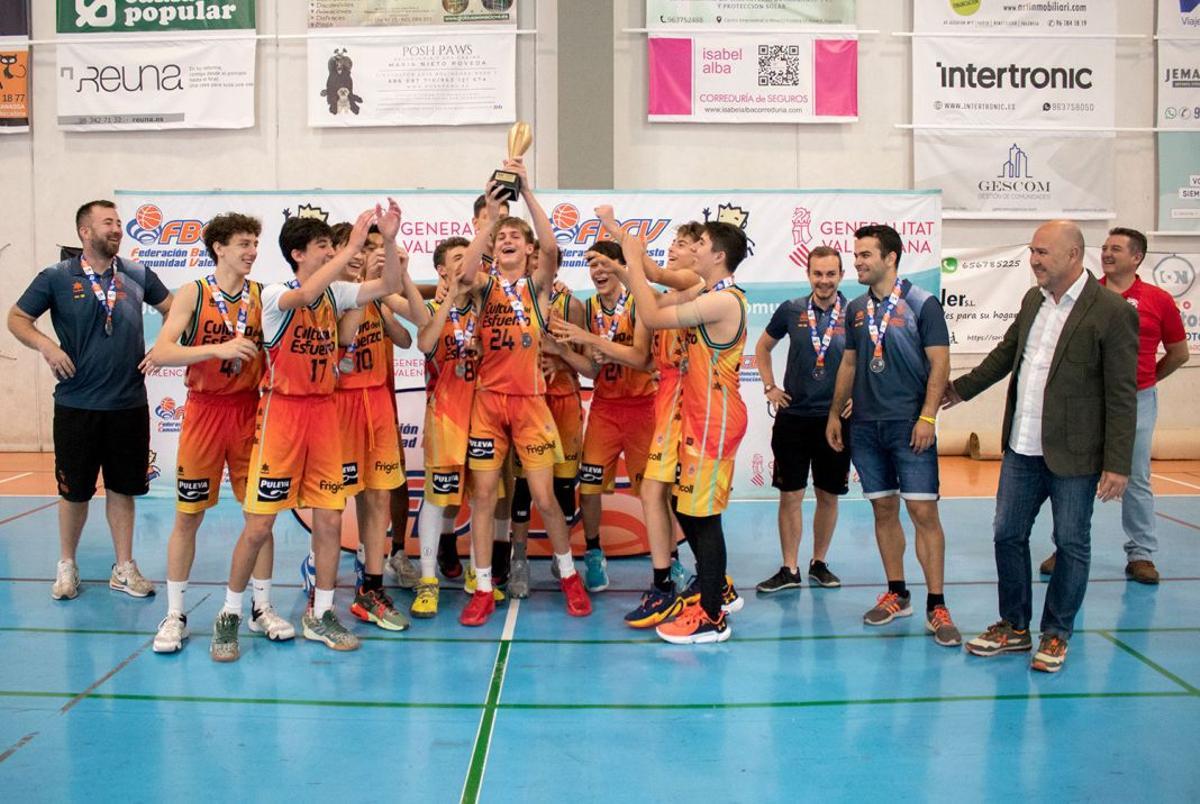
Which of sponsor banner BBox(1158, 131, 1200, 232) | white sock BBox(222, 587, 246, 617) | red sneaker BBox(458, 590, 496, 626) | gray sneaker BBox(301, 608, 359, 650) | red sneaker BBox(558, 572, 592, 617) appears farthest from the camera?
sponsor banner BBox(1158, 131, 1200, 232)

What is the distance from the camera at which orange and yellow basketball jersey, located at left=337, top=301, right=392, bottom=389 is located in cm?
529

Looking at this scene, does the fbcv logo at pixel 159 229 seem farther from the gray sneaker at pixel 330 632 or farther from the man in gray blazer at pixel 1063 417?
the man in gray blazer at pixel 1063 417

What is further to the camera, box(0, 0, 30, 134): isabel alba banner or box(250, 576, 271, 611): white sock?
box(0, 0, 30, 134): isabel alba banner

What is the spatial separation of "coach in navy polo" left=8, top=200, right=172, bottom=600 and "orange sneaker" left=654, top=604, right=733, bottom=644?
10.1 feet

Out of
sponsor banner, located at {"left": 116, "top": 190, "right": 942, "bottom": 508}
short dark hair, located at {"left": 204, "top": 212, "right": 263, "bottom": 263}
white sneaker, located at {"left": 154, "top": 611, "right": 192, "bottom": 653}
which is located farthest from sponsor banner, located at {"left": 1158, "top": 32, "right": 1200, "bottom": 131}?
white sneaker, located at {"left": 154, "top": 611, "right": 192, "bottom": 653}

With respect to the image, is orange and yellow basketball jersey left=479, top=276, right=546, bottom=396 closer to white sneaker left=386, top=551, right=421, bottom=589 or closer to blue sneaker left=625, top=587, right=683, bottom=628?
blue sneaker left=625, top=587, right=683, bottom=628

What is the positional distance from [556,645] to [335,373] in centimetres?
173

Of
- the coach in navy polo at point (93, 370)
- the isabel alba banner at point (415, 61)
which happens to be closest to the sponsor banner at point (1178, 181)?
the isabel alba banner at point (415, 61)

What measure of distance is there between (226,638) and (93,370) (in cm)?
193

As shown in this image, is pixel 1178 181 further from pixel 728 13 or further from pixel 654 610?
pixel 654 610

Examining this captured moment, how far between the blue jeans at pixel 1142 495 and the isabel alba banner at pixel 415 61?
7.23 metres

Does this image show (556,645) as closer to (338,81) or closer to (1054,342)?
(1054,342)

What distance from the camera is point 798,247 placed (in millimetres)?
9656

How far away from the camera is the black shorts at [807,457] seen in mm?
6051
